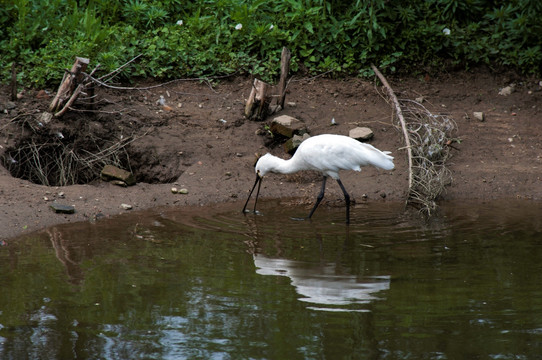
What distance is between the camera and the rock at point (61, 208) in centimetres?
752

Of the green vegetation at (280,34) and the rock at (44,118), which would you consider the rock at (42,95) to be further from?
the green vegetation at (280,34)

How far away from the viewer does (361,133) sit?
9484 millimetres

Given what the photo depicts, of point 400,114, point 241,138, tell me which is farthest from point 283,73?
point 400,114

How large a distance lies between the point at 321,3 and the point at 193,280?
21.6ft

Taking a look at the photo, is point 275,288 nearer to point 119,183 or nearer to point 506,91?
point 119,183

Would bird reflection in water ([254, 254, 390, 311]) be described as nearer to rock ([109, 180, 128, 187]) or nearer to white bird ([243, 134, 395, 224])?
white bird ([243, 134, 395, 224])

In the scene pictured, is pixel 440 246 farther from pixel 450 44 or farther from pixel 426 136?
pixel 450 44

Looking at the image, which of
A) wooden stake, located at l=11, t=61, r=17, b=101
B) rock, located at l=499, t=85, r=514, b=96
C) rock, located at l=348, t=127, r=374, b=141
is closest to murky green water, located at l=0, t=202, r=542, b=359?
rock, located at l=348, t=127, r=374, b=141

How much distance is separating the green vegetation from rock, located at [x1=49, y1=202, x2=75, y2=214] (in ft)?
10.7

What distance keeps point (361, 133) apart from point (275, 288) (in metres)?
4.43

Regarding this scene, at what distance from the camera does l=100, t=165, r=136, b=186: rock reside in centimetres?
848

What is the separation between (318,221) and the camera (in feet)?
25.4

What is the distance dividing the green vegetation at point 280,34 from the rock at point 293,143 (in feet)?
5.66

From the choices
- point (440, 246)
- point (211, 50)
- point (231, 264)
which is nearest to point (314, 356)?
point (231, 264)
